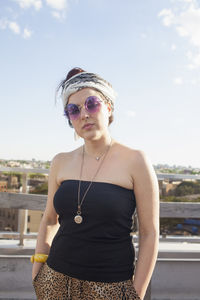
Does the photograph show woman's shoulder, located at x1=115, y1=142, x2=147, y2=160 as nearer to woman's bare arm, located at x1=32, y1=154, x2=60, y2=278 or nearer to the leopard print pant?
woman's bare arm, located at x1=32, y1=154, x2=60, y2=278

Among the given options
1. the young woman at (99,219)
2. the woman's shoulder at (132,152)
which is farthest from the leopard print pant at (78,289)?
the woman's shoulder at (132,152)

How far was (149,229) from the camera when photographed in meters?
1.16

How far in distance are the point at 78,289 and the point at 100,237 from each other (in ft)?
0.78

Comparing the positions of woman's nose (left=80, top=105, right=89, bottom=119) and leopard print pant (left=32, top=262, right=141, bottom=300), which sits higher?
woman's nose (left=80, top=105, right=89, bottom=119)

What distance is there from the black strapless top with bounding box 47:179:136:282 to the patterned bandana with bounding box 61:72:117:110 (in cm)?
44

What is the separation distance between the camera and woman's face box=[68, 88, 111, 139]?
123 centimetres

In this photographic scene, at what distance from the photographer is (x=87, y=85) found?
49.6 inches

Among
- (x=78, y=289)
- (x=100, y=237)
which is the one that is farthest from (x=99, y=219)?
(x=78, y=289)

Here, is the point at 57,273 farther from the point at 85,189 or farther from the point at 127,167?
the point at 127,167

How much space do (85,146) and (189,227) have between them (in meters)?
39.1

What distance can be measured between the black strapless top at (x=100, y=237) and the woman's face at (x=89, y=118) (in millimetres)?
232

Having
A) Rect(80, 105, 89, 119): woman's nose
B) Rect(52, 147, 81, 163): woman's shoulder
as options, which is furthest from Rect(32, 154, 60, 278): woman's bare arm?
Rect(80, 105, 89, 119): woman's nose

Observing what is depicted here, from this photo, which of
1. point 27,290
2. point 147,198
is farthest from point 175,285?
point 147,198

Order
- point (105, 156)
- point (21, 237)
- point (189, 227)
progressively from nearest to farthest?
1. point (105, 156)
2. point (21, 237)
3. point (189, 227)
